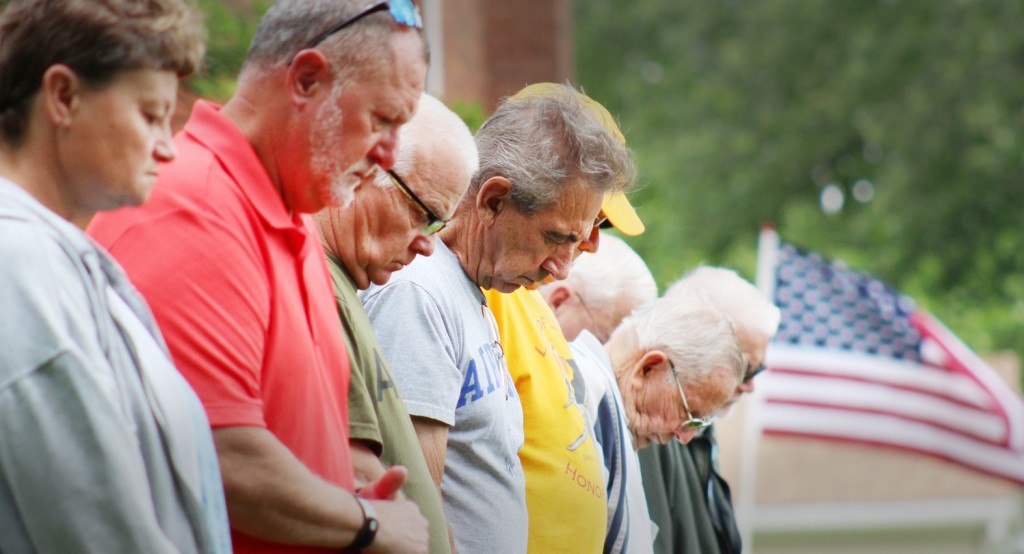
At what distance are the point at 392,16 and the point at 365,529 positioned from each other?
0.84m

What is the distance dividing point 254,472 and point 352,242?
0.74 meters

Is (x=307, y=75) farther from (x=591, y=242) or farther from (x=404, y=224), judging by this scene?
(x=591, y=242)

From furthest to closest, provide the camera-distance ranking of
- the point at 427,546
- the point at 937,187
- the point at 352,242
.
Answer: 1. the point at 937,187
2. the point at 352,242
3. the point at 427,546

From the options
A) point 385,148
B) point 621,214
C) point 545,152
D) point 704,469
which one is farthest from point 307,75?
point 704,469

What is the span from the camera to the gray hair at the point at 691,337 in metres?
3.84

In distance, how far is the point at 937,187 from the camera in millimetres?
18844

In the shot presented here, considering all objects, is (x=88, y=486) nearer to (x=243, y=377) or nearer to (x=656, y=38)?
(x=243, y=377)

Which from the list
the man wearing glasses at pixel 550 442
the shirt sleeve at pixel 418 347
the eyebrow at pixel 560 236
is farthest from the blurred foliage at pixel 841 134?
the shirt sleeve at pixel 418 347

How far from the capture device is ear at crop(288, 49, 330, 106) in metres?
2.15

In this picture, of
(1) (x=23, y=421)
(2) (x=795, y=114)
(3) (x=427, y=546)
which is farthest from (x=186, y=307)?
(2) (x=795, y=114)

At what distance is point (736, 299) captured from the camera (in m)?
4.48

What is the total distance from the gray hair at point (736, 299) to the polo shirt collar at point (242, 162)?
250 centimetres

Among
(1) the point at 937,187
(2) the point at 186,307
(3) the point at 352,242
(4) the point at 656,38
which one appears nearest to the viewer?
(2) the point at 186,307

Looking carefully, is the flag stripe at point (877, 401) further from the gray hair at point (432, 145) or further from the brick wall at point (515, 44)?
the gray hair at point (432, 145)
